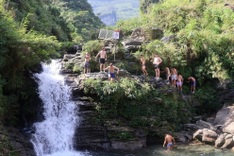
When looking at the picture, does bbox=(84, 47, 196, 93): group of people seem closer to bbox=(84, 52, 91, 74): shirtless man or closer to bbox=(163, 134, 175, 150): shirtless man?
bbox=(84, 52, 91, 74): shirtless man

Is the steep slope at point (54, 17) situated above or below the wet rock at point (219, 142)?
above

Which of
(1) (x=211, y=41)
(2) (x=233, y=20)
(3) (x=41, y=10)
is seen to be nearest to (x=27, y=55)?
(1) (x=211, y=41)

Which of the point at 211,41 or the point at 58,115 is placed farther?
the point at 211,41

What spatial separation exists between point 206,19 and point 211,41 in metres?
6.25

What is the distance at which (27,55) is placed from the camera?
1750 cm

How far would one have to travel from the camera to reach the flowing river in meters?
16.9

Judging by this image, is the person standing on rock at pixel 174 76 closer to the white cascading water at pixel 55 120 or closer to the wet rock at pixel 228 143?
the wet rock at pixel 228 143

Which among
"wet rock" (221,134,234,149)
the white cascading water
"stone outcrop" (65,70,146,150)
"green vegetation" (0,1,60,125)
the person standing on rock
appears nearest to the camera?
the white cascading water

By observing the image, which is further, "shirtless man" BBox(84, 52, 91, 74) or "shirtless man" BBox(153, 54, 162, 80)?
"shirtless man" BBox(153, 54, 162, 80)

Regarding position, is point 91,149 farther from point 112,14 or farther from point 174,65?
point 112,14

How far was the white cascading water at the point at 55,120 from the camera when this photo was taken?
56.1 ft

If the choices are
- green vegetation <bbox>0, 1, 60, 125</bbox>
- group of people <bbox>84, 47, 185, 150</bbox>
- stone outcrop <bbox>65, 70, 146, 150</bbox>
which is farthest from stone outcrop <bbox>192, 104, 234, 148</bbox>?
green vegetation <bbox>0, 1, 60, 125</bbox>

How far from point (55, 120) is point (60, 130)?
71cm

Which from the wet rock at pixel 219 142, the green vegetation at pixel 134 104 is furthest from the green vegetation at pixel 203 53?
the wet rock at pixel 219 142
